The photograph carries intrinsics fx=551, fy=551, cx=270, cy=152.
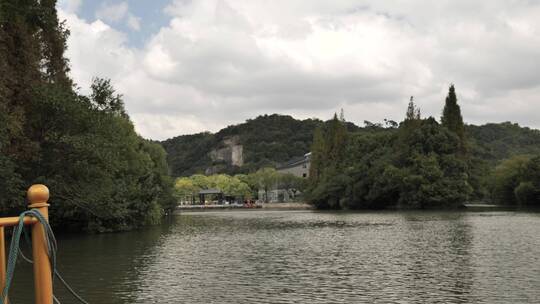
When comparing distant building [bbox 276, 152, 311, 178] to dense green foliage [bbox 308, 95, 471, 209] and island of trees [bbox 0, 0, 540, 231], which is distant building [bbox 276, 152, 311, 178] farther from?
dense green foliage [bbox 308, 95, 471, 209]

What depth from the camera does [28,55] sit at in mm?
29281

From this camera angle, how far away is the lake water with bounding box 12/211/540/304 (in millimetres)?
15133

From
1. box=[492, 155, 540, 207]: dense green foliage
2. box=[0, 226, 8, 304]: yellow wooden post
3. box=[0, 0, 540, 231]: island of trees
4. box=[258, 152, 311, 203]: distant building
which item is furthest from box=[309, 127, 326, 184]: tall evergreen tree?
box=[0, 226, 8, 304]: yellow wooden post

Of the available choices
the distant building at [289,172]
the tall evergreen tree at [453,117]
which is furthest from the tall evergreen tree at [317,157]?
the distant building at [289,172]

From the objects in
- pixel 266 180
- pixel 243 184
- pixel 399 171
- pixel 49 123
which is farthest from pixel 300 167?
pixel 49 123

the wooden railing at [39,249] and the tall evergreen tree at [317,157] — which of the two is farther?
the tall evergreen tree at [317,157]

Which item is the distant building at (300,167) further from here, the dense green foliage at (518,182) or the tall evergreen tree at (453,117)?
the dense green foliage at (518,182)

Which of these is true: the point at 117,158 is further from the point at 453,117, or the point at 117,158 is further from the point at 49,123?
the point at 453,117

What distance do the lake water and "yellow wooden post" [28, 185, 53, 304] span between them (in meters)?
10.2

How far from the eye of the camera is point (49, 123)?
103 feet

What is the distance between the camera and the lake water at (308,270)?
15.1 m

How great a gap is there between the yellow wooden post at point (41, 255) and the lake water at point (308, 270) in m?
10.2

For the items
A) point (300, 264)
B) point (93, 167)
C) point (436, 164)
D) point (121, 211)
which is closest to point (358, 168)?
point (436, 164)

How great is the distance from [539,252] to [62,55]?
2937 centimetres
